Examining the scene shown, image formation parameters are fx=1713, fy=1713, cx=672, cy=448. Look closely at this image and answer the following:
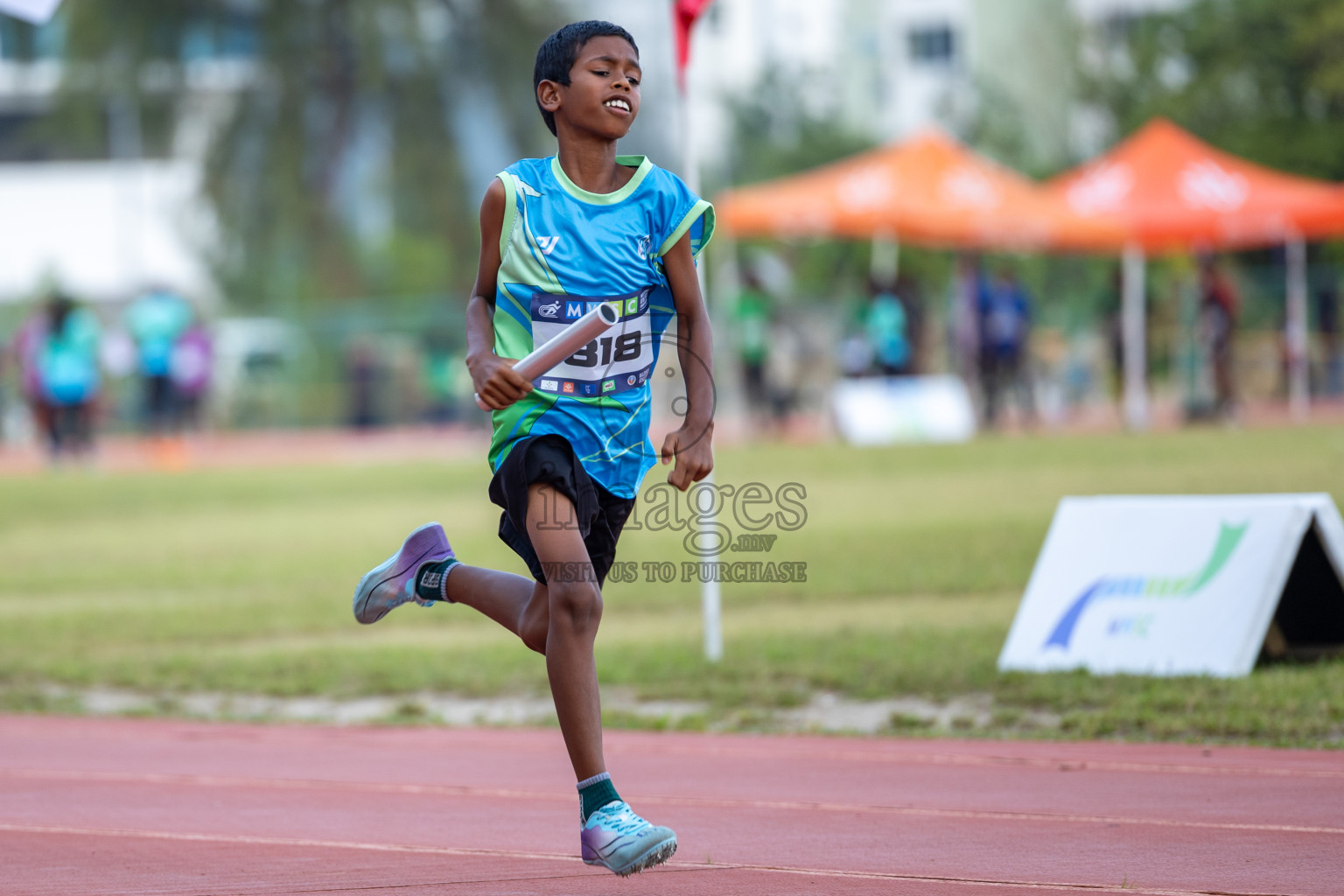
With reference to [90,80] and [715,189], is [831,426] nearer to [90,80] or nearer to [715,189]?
[90,80]

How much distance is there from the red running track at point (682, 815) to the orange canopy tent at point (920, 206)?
688 inches

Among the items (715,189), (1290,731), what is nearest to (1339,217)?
(1290,731)

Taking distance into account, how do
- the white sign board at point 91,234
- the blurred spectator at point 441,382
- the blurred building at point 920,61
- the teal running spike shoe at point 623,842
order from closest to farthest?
the teal running spike shoe at point 623,842
the blurred spectator at point 441,382
the blurred building at point 920,61
the white sign board at point 91,234

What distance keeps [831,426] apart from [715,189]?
2898cm

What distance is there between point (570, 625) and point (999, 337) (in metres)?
20.6

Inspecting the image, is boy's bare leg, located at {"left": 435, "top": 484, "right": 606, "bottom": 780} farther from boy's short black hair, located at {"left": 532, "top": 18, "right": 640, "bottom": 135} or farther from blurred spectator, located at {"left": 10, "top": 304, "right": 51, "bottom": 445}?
blurred spectator, located at {"left": 10, "top": 304, "right": 51, "bottom": 445}

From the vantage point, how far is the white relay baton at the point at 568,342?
13.4ft

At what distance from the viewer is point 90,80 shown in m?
35.8

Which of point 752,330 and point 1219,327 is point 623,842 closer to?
point 752,330

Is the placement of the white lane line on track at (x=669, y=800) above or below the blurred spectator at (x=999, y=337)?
below

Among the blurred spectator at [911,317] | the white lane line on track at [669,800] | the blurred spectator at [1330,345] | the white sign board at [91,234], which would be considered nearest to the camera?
the white lane line on track at [669,800]

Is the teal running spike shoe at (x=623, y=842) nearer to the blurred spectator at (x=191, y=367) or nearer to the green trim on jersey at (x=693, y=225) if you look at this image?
the green trim on jersey at (x=693, y=225)

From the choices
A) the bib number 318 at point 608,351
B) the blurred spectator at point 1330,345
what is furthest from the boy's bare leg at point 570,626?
the blurred spectator at point 1330,345

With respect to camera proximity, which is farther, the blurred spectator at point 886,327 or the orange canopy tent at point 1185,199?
the blurred spectator at point 886,327
